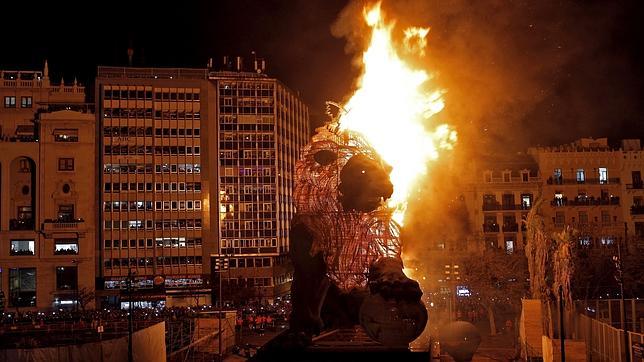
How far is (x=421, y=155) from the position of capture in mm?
25203

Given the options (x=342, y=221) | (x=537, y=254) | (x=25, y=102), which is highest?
(x=25, y=102)

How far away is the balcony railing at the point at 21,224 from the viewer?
76500 millimetres

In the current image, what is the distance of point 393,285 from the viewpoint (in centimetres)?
1984

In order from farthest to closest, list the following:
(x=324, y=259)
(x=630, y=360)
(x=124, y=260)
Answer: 1. (x=124, y=260)
2. (x=630, y=360)
3. (x=324, y=259)

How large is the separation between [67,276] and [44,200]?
8.20 metres

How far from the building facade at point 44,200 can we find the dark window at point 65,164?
103mm

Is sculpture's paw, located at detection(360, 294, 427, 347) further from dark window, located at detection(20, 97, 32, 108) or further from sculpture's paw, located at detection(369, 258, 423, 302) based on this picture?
dark window, located at detection(20, 97, 32, 108)

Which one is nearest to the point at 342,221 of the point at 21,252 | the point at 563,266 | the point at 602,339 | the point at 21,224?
the point at 602,339

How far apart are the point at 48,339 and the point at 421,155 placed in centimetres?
2217

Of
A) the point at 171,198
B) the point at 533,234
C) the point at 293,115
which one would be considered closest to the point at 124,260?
the point at 171,198

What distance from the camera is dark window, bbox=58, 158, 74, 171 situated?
78.2m

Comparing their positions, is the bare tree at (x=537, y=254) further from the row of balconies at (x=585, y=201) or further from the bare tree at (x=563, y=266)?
the row of balconies at (x=585, y=201)

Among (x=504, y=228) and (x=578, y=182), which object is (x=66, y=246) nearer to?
(x=504, y=228)

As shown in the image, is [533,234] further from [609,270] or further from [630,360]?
[609,270]
